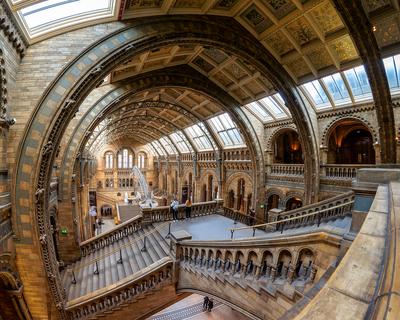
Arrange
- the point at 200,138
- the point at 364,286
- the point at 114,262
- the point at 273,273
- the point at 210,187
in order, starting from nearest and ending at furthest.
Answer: the point at 364,286 < the point at 273,273 < the point at 114,262 < the point at 200,138 < the point at 210,187

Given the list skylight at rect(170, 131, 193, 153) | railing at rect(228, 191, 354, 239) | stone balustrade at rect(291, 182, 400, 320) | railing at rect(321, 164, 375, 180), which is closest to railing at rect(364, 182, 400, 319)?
stone balustrade at rect(291, 182, 400, 320)

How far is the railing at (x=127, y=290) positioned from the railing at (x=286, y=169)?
34.5ft

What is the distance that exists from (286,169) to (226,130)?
689 cm

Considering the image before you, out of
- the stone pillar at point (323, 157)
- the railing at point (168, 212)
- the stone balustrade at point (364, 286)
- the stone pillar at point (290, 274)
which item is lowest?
the railing at point (168, 212)

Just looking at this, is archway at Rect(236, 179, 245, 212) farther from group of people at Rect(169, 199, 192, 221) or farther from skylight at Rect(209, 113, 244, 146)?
group of people at Rect(169, 199, 192, 221)

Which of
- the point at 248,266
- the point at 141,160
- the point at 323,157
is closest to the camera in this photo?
the point at 248,266

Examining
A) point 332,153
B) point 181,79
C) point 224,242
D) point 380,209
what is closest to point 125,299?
point 224,242

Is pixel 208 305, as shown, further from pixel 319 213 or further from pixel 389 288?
pixel 389 288

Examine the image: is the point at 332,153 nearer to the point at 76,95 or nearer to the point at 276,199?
the point at 276,199

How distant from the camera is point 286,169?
1631cm

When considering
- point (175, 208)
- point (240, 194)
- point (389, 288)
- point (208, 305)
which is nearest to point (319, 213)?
point (389, 288)

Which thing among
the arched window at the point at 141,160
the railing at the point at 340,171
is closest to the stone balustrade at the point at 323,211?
the railing at the point at 340,171

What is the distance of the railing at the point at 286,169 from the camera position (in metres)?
15.3

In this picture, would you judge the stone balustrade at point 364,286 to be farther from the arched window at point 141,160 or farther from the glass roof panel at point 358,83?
the arched window at point 141,160
